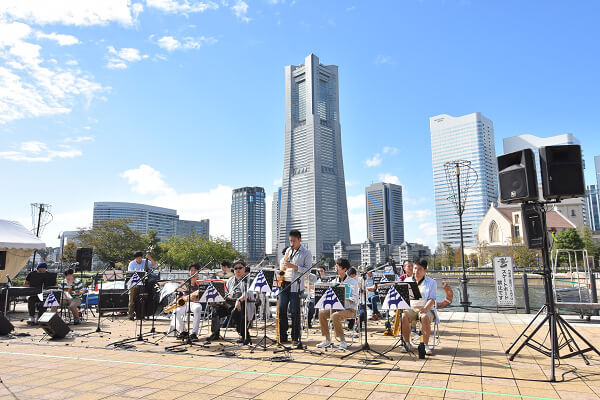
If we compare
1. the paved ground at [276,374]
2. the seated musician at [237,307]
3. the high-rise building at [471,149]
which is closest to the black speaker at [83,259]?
the paved ground at [276,374]

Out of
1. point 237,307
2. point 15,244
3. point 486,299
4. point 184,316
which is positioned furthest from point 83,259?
point 486,299

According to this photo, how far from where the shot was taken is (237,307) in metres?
7.20

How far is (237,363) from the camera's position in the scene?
5.11 metres

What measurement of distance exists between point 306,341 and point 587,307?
5.83 meters

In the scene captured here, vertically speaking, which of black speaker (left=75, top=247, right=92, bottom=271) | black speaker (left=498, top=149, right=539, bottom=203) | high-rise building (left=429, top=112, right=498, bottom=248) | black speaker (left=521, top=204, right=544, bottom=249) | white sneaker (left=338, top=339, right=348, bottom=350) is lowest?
white sneaker (left=338, top=339, right=348, bottom=350)

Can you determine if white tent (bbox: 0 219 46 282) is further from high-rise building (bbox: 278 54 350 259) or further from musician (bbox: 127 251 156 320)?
high-rise building (bbox: 278 54 350 259)

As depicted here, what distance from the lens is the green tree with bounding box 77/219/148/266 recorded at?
147 feet

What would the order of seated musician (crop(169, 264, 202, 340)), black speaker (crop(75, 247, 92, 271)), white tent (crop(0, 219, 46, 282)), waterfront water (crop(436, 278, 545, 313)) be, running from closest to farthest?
seated musician (crop(169, 264, 202, 340)) < waterfront water (crop(436, 278, 545, 313)) < black speaker (crop(75, 247, 92, 271)) < white tent (crop(0, 219, 46, 282))

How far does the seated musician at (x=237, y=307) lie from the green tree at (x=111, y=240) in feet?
138

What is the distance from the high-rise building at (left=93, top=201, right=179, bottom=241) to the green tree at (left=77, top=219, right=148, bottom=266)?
97.9m

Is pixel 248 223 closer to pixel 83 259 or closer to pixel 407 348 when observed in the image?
pixel 83 259

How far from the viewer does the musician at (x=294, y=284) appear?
21.2 ft

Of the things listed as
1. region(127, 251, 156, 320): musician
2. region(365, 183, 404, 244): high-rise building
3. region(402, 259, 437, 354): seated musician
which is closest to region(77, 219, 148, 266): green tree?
region(127, 251, 156, 320): musician

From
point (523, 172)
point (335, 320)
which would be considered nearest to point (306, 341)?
point (335, 320)
